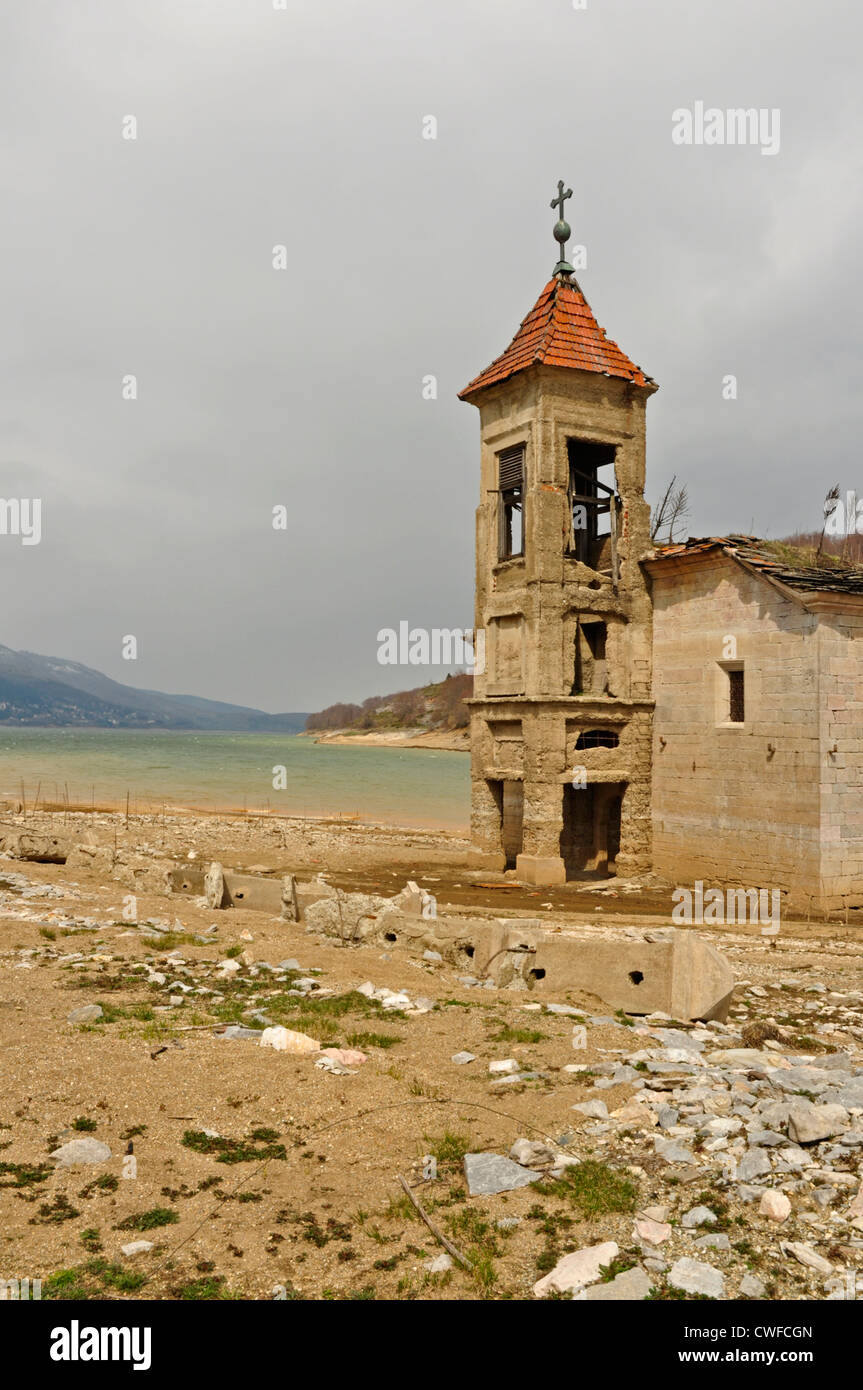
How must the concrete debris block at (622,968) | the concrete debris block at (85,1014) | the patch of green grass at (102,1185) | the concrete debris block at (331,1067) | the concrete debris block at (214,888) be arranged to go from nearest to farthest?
the patch of green grass at (102,1185)
the concrete debris block at (331,1067)
the concrete debris block at (85,1014)
the concrete debris block at (622,968)
the concrete debris block at (214,888)

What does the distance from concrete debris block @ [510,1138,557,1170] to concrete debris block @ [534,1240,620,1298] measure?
3.07ft

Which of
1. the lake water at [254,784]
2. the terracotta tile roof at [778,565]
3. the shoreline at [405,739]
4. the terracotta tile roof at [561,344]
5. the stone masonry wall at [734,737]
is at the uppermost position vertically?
the terracotta tile roof at [561,344]

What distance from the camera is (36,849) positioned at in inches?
788

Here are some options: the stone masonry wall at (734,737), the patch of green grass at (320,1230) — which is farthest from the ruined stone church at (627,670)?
the patch of green grass at (320,1230)

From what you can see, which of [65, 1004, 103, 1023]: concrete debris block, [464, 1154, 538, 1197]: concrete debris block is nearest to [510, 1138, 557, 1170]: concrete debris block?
[464, 1154, 538, 1197]: concrete debris block

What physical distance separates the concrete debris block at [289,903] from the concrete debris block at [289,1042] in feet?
20.7

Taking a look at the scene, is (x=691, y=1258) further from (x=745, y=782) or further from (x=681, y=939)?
(x=745, y=782)

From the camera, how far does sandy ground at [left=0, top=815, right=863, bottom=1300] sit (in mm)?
4582

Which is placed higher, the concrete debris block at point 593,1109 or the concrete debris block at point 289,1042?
the concrete debris block at point 593,1109

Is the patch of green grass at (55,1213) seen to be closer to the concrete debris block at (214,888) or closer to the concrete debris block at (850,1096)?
the concrete debris block at (850,1096)

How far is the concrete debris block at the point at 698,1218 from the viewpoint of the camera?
490cm

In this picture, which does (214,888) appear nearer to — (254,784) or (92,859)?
(92,859)

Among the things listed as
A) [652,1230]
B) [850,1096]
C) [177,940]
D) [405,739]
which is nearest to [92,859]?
[177,940]

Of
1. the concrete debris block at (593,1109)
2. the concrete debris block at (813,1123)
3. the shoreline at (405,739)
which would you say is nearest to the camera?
the concrete debris block at (813,1123)
